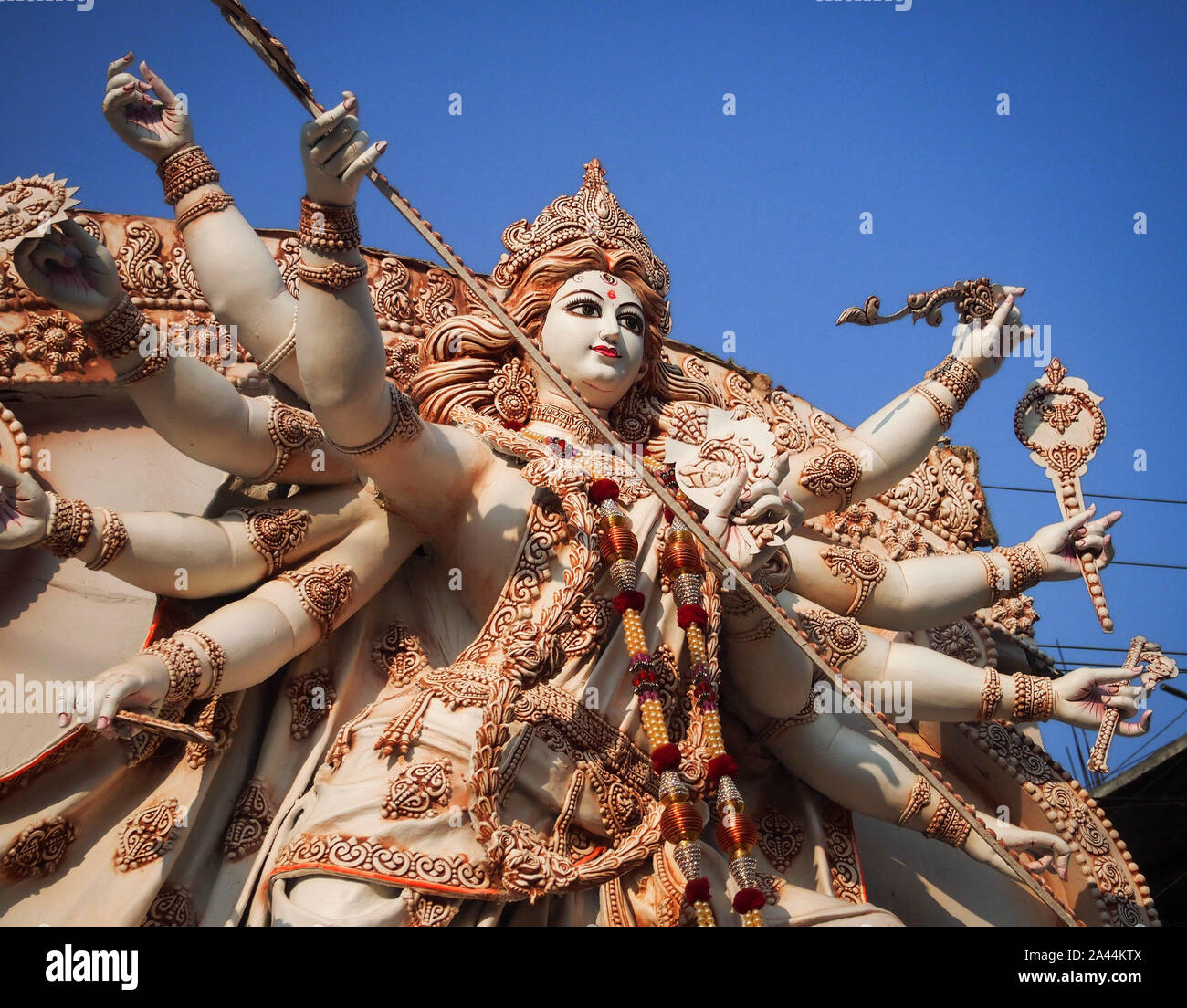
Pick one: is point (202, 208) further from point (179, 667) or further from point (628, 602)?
point (628, 602)

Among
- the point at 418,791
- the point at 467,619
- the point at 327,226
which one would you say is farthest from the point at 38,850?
the point at 327,226

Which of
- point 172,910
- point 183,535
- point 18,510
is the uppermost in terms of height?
point 183,535

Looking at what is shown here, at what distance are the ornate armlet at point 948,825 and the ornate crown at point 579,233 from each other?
6.94 ft

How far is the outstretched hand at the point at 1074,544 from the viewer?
213 inches

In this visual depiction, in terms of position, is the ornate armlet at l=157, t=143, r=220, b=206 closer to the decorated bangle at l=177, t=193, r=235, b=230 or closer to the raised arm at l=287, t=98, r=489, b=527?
the decorated bangle at l=177, t=193, r=235, b=230

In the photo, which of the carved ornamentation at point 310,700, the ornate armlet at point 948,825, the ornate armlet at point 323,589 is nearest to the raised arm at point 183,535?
the ornate armlet at point 323,589

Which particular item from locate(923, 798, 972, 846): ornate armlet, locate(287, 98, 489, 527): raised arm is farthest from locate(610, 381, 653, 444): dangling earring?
locate(923, 798, 972, 846): ornate armlet

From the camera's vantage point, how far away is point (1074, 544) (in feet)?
17.8

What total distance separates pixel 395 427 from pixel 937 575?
1995 millimetres

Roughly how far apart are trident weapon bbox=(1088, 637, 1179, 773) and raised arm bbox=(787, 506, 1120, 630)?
0.31m

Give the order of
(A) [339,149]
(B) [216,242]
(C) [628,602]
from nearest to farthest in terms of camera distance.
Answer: (A) [339,149] → (C) [628,602] → (B) [216,242]

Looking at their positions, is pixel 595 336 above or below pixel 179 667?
above

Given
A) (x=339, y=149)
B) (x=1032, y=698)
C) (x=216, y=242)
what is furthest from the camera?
(x=1032, y=698)
